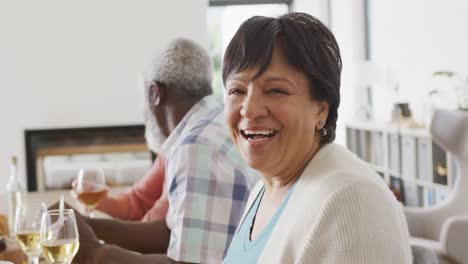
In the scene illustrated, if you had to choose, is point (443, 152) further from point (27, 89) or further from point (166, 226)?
point (27, 89)

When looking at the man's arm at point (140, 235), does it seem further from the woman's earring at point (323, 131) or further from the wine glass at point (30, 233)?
the woman's earring at point (323, 131)

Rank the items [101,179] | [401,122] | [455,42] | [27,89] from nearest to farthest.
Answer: [101,179] → [455,42] → [401,122] → [27,89]

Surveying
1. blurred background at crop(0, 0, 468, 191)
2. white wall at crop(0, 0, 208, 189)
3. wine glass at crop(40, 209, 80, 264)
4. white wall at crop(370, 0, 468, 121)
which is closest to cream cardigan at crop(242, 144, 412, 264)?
wine glass at crop(40, 209, 80, 264)

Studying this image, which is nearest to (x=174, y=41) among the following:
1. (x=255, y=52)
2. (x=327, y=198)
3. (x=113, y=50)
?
(x=255, y=52)

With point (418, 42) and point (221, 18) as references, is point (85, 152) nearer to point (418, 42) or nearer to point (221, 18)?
point (221, 18)

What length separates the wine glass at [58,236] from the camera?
1.61m

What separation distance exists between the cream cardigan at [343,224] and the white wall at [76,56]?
18.9 ft

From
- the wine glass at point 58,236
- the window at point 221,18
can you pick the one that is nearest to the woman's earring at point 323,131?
the wine glass at point 58,236

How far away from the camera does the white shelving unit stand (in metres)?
4.62

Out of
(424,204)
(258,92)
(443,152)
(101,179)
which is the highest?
(258,92)

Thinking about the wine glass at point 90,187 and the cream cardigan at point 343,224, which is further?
the wine glass at point 90,187

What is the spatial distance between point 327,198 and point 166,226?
1.26 m

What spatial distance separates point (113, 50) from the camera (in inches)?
270

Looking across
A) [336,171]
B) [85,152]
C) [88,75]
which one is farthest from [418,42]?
[336,171]
